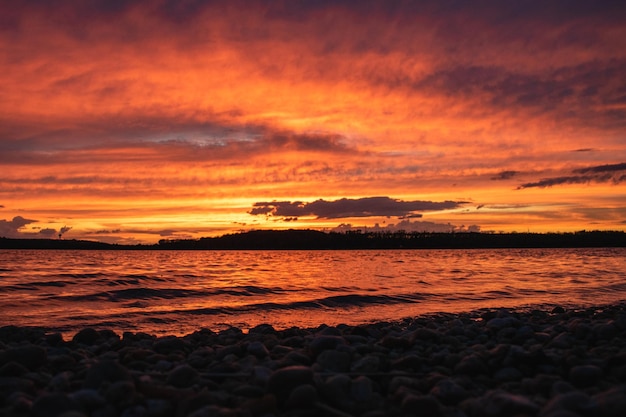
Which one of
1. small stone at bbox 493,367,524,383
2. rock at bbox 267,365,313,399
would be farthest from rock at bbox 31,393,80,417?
small stone at bbox 493,367,524,383

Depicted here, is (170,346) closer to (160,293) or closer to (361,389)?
(361,389)

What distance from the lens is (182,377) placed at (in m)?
4.69

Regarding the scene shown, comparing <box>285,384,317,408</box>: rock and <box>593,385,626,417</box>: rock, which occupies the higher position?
<box>593,385,626,417</box>: rock

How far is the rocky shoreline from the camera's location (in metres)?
3.81

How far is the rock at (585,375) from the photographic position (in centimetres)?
453

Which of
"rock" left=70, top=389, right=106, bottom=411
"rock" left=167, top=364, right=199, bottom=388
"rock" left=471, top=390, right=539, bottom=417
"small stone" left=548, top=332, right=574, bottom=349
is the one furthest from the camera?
"small stone" left=548, top=332, right=574, bottom=349

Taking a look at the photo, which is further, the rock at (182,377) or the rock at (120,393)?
the rock at (182,377)

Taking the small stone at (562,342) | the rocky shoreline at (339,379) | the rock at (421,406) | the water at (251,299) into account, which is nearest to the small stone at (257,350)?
the rocky shoreline at (339,379)

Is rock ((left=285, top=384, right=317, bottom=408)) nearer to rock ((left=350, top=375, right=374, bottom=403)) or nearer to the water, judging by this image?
rock ((left=350, top=375, right=374, bottom=403))

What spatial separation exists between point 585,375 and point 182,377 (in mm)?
3522

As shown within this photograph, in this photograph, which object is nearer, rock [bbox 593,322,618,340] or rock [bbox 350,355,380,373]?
rock [bbox 350,355,380,373]

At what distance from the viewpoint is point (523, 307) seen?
14156mm

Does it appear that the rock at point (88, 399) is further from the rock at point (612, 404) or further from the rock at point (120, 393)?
the rock at point (612, 404)

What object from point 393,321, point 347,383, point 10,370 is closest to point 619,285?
point 393,321
